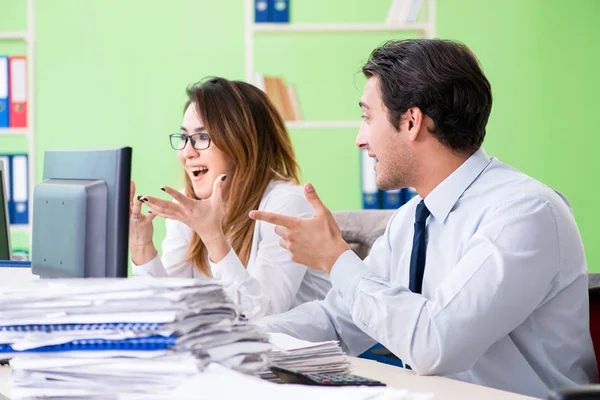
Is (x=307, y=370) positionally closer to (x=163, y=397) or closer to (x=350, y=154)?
(x=163, y=397)

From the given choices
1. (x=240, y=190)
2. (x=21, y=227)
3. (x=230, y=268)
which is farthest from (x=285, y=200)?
(x=21, y=227)

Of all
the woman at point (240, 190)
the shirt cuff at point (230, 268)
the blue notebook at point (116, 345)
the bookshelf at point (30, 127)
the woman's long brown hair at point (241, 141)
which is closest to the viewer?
the blue notebook at point (116, 345)

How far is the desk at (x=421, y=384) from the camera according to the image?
3.62ft

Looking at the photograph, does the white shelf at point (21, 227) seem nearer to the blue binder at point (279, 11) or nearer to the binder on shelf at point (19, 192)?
the binder on shelf at point (19, 192)

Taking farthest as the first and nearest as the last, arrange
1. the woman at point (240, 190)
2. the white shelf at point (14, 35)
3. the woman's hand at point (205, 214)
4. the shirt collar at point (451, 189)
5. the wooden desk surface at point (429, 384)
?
the white shelf at point (14, 35), the woman at point (240, 190), the woman's hand at point (205, 214), the shirt collar at point (451, 189), the wooden desk surface at point (429, 384)

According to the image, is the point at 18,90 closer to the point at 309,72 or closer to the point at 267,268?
the point at 309,72

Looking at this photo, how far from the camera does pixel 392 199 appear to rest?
3604 mm

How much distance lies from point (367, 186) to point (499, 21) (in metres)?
1.30

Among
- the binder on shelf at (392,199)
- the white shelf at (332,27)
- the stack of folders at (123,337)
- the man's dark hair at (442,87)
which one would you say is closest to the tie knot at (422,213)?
the man's dark hair at (442,87)

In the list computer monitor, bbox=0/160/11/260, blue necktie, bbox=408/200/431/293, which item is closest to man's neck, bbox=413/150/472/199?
blue necktie, bbox=408/200/431/293

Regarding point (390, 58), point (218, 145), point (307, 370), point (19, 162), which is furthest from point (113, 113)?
point (307, 370)

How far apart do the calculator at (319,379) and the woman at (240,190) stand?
3.67 feet

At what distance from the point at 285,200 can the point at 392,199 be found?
1333 mm

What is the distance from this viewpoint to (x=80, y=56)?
415 centimetres
